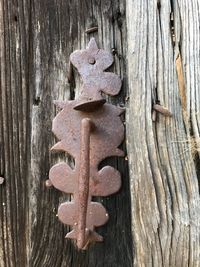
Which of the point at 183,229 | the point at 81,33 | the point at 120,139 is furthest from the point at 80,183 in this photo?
the point at 81,33

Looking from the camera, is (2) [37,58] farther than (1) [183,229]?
Yes

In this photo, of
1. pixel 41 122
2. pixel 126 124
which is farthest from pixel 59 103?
pixel 126 124

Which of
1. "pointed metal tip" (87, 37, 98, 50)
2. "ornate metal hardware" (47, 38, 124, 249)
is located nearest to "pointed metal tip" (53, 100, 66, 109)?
"ornate metal hardware" (47, 38, 124, 249)

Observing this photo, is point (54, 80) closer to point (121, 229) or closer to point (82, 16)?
point (82, 16)

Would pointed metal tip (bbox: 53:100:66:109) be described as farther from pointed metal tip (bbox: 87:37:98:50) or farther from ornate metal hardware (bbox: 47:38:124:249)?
pointed metal tip (bbox: 87:37:98:50)

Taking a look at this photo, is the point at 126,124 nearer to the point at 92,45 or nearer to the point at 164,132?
the point at 164,132

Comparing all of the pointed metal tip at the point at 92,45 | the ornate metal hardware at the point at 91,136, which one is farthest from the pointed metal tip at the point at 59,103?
the pointed metal tip at the point at 92,45
